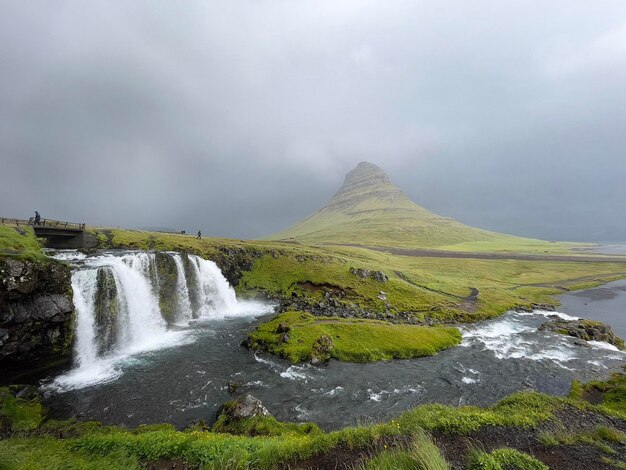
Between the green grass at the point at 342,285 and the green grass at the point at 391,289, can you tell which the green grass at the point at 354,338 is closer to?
the green grass at the point at 342,285

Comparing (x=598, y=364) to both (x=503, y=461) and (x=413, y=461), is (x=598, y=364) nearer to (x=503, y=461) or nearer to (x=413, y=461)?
(x=503, y=461)

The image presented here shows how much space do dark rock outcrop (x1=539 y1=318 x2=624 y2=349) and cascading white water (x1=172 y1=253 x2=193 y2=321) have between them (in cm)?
6438

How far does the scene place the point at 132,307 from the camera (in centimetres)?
4116

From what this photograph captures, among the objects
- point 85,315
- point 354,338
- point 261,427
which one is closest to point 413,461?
point 261,427

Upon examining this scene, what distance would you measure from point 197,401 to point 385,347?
24.2m

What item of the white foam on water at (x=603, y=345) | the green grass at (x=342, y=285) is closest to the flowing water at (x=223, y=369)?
the white foam on water at (x=603, y=345)

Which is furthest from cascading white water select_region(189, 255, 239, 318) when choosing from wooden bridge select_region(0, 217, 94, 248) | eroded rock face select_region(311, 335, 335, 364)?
eroded rock face select_region(311, 335, 335, 364)

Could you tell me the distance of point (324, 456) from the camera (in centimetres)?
1316

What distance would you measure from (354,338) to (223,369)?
1792 cm

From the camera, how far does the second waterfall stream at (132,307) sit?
33.5 m

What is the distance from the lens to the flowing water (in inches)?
1002

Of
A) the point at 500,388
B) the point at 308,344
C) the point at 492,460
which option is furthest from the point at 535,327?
the point at 492,460

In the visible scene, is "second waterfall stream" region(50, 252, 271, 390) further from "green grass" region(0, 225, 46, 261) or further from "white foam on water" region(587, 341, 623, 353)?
"white foam on water" region(587, 341, 623, 353)

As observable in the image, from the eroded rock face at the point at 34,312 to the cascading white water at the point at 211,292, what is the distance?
2336cm
